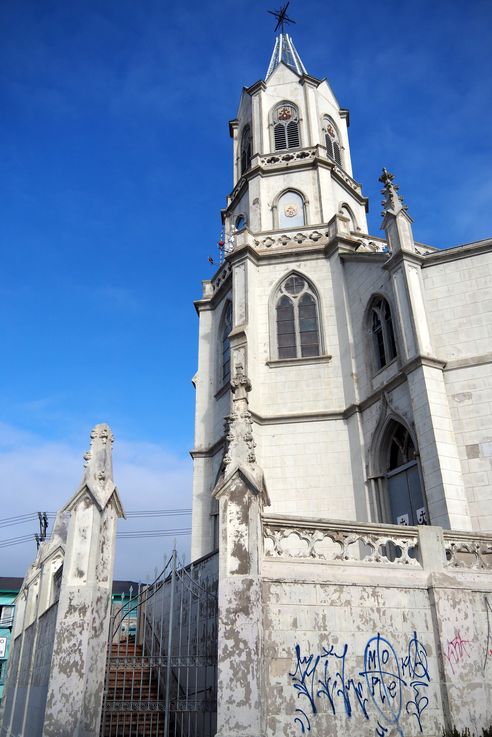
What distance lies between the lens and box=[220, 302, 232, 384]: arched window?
2223cm

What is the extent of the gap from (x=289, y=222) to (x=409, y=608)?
18083mm

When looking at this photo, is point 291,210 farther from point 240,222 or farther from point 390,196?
point 390,196

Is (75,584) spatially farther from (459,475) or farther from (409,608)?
(459,475)

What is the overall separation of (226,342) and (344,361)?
5137mm

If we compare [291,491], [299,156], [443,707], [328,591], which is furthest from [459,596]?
[299,156]

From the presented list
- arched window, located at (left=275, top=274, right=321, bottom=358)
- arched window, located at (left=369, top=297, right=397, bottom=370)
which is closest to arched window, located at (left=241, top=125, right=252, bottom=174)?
arched window, located at (left=275, top=274, right=321, bottom=358)

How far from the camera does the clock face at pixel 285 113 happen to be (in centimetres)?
2795

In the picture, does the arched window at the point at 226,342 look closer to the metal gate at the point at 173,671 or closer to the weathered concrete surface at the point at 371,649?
the metal gate at the point at 173,671

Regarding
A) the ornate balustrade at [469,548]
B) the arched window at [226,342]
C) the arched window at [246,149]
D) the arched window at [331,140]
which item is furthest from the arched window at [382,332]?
the arched window at [246,149]

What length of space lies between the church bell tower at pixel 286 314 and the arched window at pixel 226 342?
0.15 ft

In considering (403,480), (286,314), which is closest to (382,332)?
(286,314)

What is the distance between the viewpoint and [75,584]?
32.0 feet

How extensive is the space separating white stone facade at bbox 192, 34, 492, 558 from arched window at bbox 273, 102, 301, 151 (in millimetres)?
313

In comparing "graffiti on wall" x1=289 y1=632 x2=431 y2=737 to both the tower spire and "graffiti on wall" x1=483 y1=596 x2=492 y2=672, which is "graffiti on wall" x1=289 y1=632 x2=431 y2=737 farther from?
the tower spire
